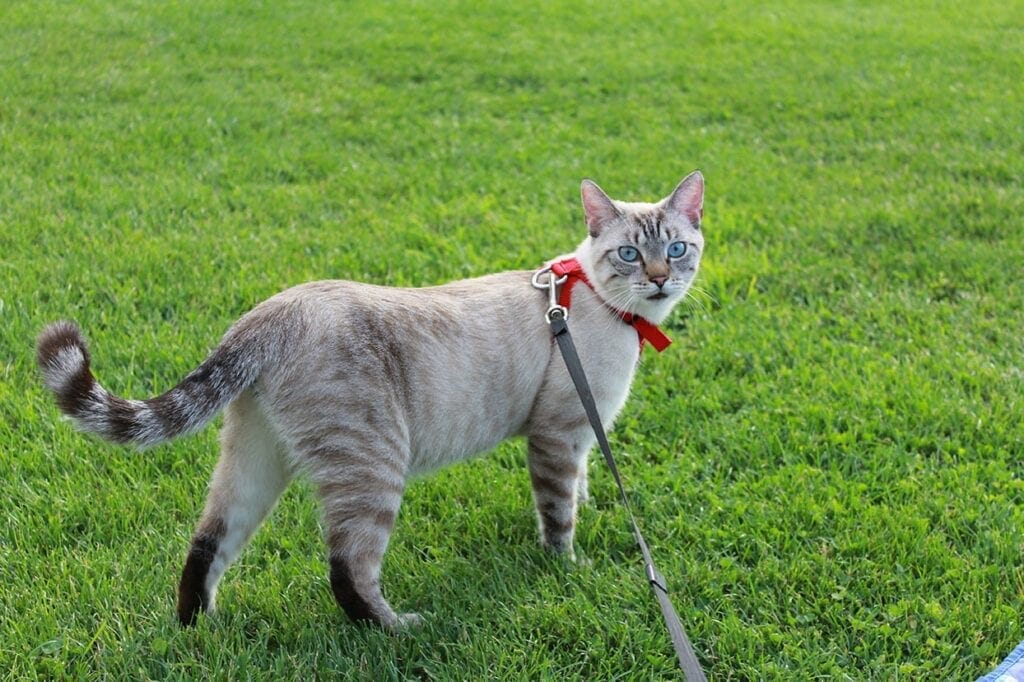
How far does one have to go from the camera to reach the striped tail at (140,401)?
2627 millimetres

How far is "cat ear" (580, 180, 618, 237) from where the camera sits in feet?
12.0

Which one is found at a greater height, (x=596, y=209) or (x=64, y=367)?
(x=596, y=209)

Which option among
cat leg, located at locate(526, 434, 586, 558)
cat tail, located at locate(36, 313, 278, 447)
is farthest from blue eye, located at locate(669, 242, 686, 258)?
cat tail, located at locate(36, 313, 278, 447)

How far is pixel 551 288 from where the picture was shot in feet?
11.6

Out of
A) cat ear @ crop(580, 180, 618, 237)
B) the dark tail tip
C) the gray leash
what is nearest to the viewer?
the dark tail tip

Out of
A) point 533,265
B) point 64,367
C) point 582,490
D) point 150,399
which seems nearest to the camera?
point 64,367

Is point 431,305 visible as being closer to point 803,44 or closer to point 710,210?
point 710,210

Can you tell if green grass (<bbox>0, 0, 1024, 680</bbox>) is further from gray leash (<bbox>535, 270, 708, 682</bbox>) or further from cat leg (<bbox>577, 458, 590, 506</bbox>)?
gray leash (<bbox>535, 270, 708, 682</bbox>)

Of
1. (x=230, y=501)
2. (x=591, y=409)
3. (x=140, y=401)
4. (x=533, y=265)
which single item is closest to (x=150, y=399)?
(x=140, y=401)

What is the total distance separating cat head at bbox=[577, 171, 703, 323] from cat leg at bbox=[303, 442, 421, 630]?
114 cm

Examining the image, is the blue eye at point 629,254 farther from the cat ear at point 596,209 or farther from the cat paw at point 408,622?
the cat paw at point 408,622

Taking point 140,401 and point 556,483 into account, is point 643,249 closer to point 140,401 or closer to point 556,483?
point 556,483

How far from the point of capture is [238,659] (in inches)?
115

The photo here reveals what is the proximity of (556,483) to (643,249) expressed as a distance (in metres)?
0.97
